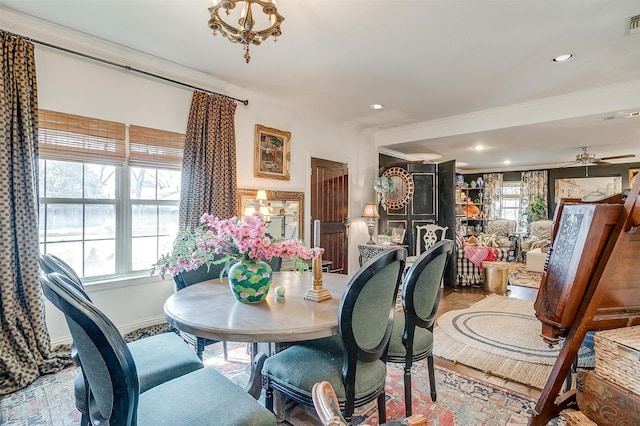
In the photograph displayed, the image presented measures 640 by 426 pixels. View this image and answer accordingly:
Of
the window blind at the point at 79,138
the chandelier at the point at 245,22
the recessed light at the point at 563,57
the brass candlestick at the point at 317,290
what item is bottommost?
the brass candlestick at the point at 317,290

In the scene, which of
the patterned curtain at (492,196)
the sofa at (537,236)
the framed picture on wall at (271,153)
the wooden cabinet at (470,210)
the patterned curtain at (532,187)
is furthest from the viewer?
the patterned curtain at (492,196)

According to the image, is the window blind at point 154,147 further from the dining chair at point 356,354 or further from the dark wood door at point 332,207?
the dining chair at point 356,354

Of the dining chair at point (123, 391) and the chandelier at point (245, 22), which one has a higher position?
the chandelier at point (245, 22)

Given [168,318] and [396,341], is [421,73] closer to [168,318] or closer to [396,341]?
[396,341]

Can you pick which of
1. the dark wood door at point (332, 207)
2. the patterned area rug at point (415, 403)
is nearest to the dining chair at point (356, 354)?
the patterned area rug at point (415, 403)

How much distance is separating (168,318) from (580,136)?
6.60m

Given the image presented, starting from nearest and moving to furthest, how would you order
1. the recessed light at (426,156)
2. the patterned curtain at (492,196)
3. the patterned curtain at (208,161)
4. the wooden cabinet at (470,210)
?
the patterned curtain at (208,161), the recessed light at (426,156), the wooden cabinet at (470,210), the patterned curtain at (492,196)

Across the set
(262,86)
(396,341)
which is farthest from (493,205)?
(396,341)

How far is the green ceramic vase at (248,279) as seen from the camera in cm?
173

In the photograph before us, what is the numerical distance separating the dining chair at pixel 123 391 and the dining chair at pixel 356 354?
0.26 meters

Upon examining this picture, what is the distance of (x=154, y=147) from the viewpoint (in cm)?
322

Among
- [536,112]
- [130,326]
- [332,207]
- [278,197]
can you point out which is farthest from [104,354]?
[536,112]

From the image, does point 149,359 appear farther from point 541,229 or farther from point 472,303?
point 541,229

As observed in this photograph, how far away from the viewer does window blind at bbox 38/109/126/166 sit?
260cm
